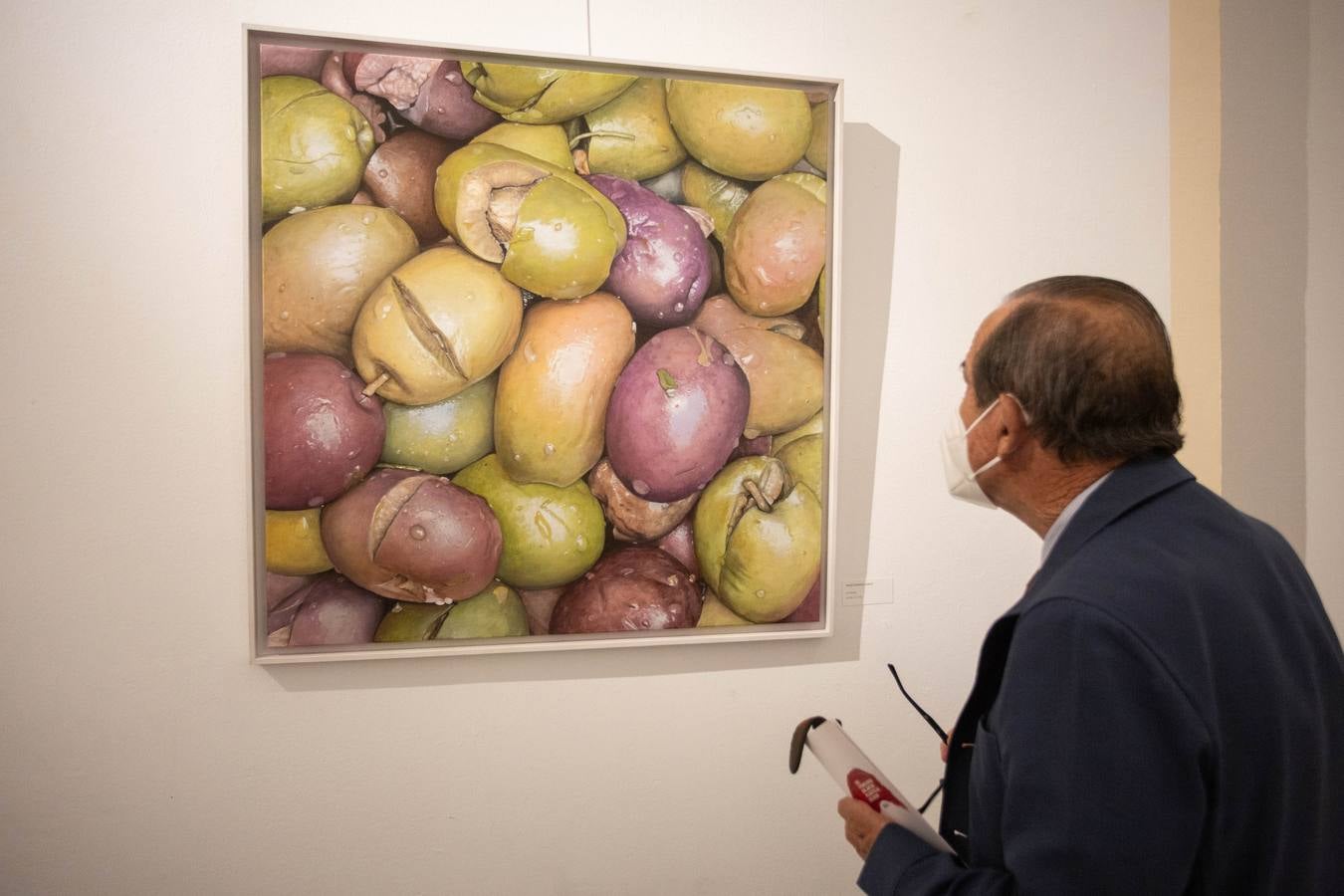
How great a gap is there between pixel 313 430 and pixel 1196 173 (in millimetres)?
1716

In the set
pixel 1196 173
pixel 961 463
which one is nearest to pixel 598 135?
pixel 961 463

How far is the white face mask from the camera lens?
38.4 inches

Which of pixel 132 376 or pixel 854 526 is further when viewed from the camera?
pixel 854 526

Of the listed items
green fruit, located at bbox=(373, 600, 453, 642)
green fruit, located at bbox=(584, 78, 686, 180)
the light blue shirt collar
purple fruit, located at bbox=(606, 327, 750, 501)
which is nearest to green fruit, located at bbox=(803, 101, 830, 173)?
green fruit, located at bbox=(584, 78, 686, 180)

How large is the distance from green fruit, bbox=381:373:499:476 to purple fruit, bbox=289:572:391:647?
0.22 metres

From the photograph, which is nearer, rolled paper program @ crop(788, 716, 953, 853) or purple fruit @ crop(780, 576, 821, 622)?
rolled paper program @ crop(788, 716, 953, 853)

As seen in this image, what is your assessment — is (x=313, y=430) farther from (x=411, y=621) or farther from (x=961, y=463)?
(x=961, y=463)

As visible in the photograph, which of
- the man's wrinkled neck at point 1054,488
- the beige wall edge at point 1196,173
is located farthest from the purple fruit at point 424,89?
the beige wall edge at point 1196,173

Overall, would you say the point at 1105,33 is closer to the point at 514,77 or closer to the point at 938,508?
the point at 938,508

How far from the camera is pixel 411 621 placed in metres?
1.46

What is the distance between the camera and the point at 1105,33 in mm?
1750

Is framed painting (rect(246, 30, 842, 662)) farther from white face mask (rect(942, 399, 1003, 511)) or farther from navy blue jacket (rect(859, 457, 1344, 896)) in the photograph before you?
navy blue jacket (rect(859, 457, 1344, 896))

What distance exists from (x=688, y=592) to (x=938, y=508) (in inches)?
20.3

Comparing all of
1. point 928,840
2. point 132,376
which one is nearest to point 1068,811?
point 928,840
